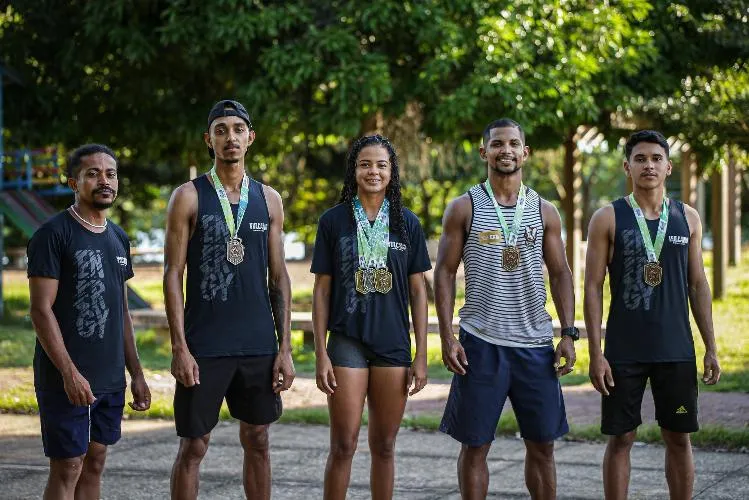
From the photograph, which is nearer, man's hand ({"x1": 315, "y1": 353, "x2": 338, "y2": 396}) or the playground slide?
man's hand ({"x1": 315, "y1": 353, "x2": 338, "y2": 396})

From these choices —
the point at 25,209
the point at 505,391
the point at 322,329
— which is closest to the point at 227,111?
the point at 322,329

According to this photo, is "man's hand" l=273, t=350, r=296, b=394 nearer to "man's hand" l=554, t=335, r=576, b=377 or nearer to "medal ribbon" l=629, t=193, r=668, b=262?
"man's hand" l=554, t=335, r=576, b=377

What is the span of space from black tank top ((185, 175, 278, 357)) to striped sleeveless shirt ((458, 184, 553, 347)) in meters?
1.05

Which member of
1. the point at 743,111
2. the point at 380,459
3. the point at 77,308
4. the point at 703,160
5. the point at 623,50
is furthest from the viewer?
the point at 703,160

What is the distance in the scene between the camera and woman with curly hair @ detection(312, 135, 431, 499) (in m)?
5.66

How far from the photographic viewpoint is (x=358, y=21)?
15.9 m

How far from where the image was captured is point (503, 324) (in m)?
5.78

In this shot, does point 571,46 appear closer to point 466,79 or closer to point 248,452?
point 466,79

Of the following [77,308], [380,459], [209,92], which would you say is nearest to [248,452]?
[380,459]

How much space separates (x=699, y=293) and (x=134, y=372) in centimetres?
285

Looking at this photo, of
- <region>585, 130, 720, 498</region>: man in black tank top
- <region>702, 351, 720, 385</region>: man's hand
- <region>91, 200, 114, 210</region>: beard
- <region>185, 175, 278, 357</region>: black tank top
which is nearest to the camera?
<region>91, 200, 114, 210</region>: beard

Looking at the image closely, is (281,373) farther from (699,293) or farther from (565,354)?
(699,293)

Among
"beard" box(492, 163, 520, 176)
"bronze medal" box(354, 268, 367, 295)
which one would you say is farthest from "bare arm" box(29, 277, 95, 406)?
"beard" box(492, 163, 520, 176)

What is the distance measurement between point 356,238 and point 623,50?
10.9m
